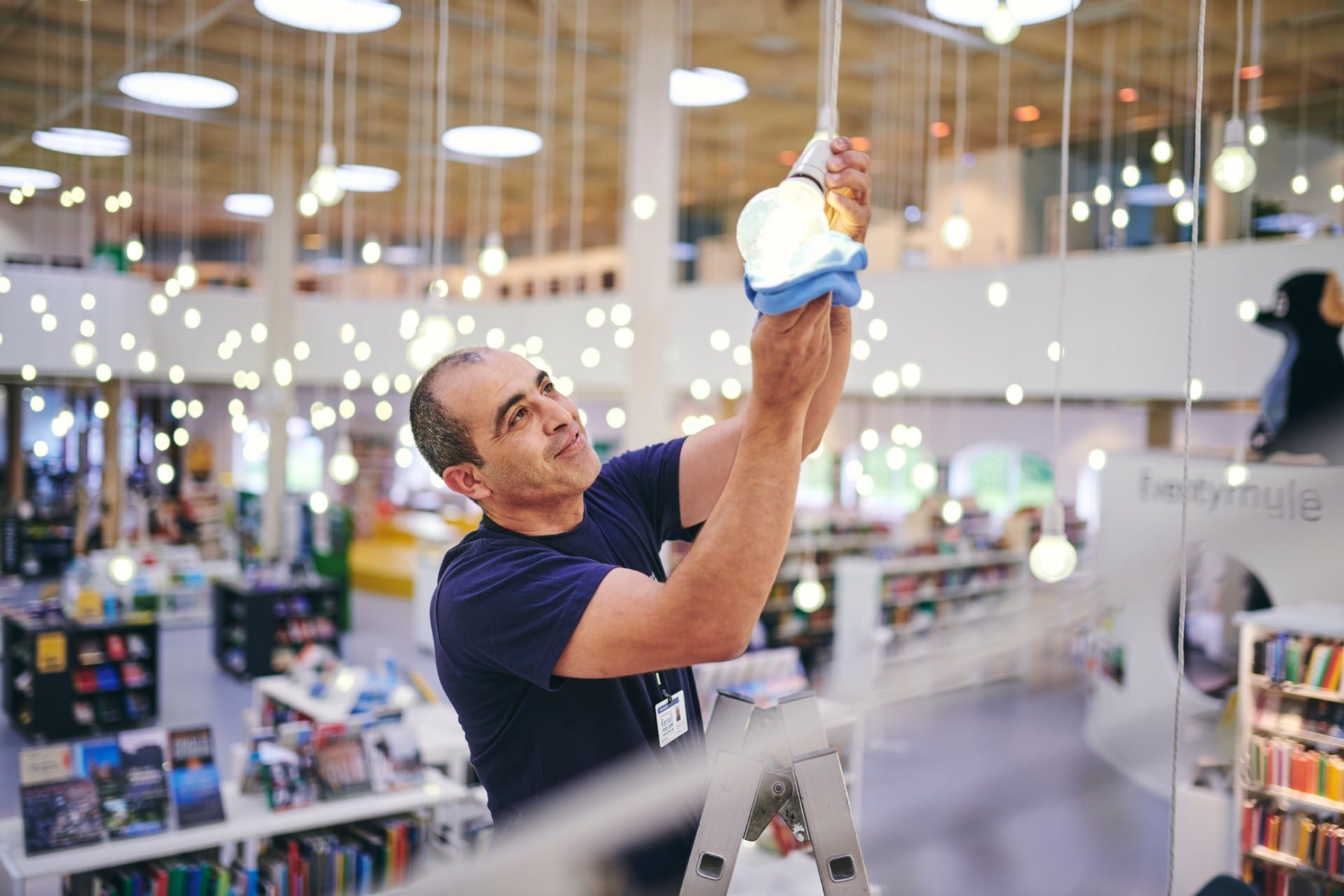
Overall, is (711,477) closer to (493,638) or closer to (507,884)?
(493,638)

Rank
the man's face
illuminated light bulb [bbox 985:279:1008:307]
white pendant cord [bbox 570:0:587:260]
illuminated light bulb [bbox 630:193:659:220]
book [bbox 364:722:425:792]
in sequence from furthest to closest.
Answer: illuminated light bulb [bbox 985:279:1008:307] < white pendant cord [bbox 570:0:587:260] < illuminated light bulb [bbox 630:193:659:220] < book [bbox 364:722:425:792] < the man's face

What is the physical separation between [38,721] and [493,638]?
9.48 meters

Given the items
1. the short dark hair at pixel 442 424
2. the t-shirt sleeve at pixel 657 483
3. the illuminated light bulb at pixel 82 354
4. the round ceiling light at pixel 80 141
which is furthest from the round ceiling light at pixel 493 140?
the short dark hair at pixel 442 424

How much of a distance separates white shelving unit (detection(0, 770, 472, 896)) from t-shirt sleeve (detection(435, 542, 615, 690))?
13.0 feet

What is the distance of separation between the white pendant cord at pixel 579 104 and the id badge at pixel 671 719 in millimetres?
8773

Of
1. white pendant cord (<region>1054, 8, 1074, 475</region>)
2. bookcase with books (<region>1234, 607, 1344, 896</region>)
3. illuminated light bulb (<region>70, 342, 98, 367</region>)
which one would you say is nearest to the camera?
white pendant cord (<region>1054, 8, 1074, 475</region>)

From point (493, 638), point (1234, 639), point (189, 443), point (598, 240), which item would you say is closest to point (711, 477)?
point (493, 638)

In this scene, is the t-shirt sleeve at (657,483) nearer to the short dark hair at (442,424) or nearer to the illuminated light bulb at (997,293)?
the short dark hair at (442,424)

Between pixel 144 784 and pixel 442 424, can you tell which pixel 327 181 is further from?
pixel 442 424

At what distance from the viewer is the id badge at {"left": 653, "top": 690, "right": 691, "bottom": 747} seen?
1369 mm

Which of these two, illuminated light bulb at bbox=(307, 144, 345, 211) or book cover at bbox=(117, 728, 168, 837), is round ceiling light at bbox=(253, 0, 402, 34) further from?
book cover at bbox=(117, 728, 168, 837)

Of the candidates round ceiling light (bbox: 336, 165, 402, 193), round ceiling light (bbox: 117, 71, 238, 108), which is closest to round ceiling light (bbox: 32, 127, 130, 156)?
round ceiling light (bbox: 117, 71, 238, 108)

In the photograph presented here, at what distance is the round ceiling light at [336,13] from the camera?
7.07 metres

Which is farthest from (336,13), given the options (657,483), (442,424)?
(442,424)
